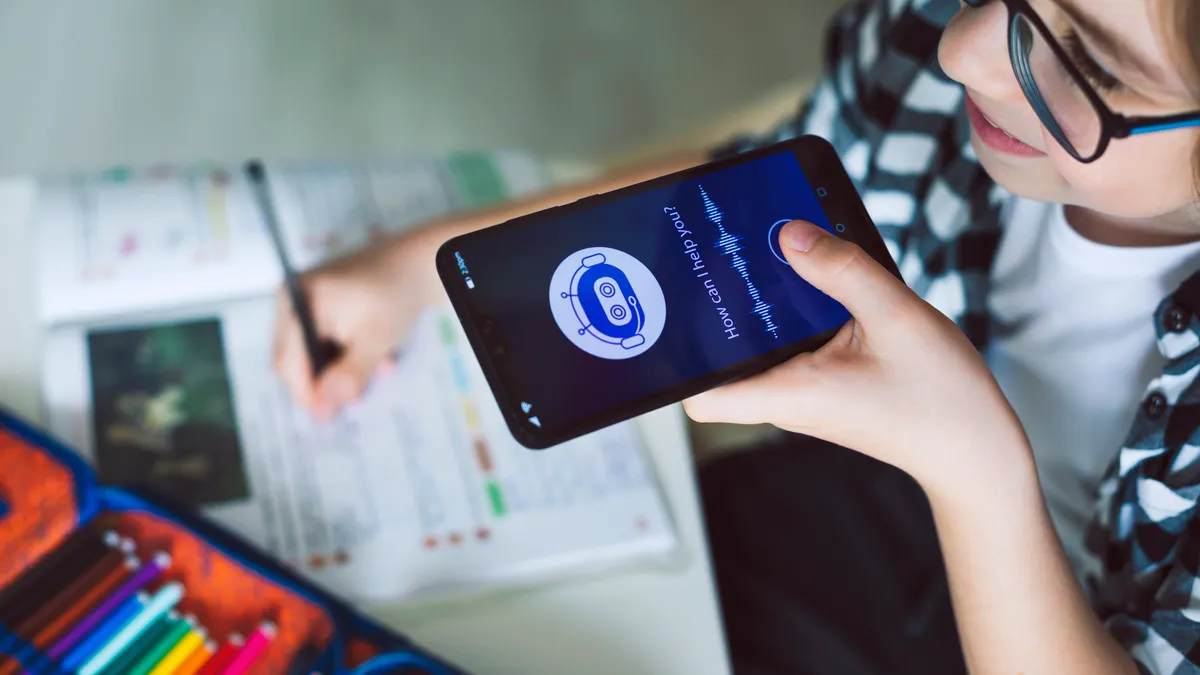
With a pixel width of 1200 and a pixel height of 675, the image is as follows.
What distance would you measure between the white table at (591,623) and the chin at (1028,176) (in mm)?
255

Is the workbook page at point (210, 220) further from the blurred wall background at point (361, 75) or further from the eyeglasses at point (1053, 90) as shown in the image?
the blurred wall background at point (361, 75)

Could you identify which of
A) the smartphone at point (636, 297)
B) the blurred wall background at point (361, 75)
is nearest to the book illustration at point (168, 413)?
the smartphone at point (636, 297)

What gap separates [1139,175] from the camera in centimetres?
45

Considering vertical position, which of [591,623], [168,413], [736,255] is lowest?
[591,623]

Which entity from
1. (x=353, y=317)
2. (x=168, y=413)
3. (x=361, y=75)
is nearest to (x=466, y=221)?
(x=353, y=317)

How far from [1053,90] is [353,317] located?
1.39 feet

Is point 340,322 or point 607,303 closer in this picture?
point 607,303

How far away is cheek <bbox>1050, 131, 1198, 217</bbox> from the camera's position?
43 cm

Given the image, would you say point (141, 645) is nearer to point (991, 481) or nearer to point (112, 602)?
point (112, 602)

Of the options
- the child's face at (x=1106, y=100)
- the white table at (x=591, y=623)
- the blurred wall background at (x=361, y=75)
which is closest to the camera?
the child's face at (x=1106, y=100)

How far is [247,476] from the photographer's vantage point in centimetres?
58

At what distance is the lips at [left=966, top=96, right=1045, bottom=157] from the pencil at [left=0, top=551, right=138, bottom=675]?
0.49m

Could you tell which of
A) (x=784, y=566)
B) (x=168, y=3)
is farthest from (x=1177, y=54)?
(x=168, y=3)

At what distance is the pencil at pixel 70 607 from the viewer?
465 mm
